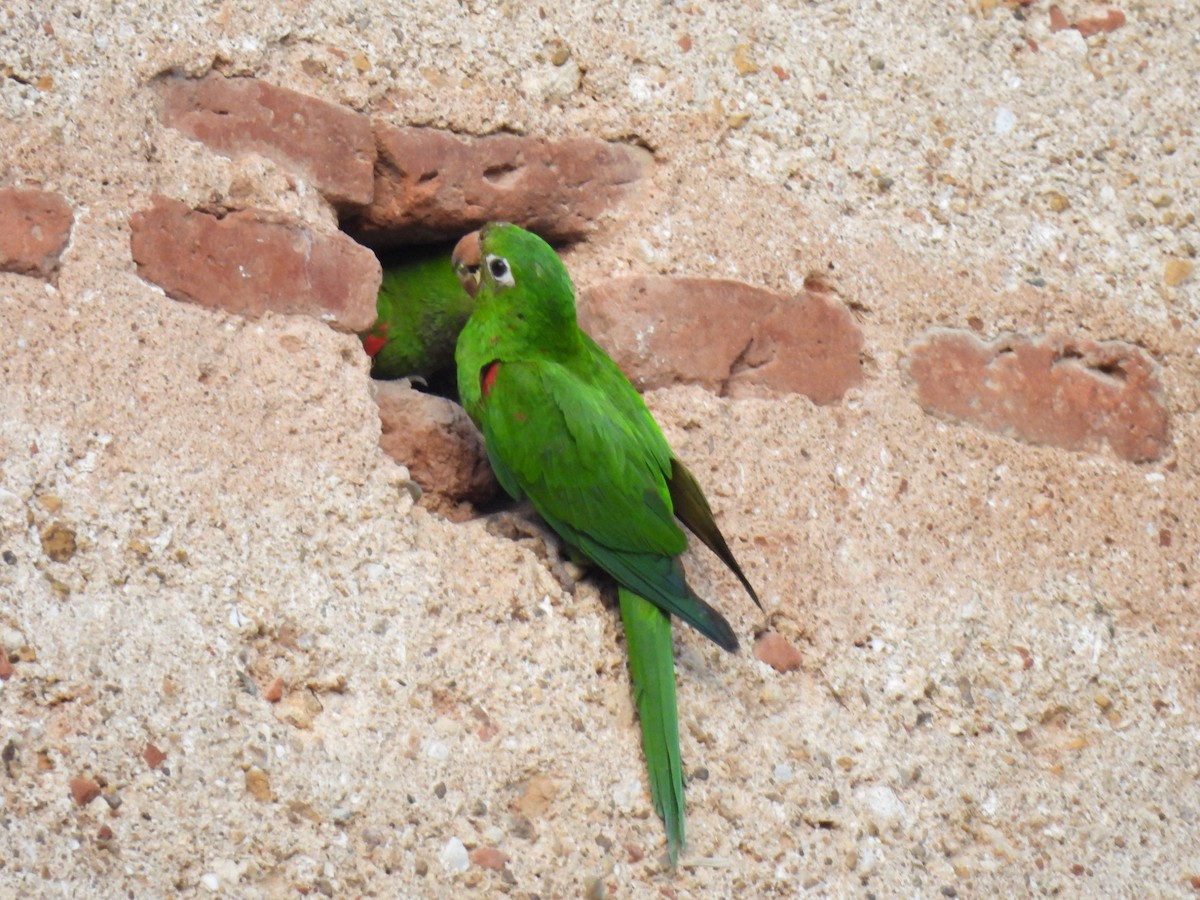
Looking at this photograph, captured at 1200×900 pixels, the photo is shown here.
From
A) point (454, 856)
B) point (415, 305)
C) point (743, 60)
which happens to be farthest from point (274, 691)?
point (743, 60)

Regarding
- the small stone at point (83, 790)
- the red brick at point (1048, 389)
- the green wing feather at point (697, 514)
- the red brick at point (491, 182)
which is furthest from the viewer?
the red brick at point (1048, 389)

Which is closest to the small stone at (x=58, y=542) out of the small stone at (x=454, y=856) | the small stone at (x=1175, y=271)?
the small stone at (x=454, y=856)

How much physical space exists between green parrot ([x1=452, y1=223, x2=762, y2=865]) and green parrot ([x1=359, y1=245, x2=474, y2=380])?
0.21 metres

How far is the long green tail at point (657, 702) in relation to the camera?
161 centimetres

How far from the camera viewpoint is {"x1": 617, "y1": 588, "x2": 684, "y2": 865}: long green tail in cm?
161

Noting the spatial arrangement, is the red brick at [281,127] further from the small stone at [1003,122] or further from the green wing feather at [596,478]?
the small stone at [1003,122]

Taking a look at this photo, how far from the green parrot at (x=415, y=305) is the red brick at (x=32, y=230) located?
625 mm

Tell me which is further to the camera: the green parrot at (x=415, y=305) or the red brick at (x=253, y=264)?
the green parrot at (x=415, y=305)

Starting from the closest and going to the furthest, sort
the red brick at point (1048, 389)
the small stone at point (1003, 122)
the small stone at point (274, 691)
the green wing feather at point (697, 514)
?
the small stone at point (274, 691) → the green wing feather at point (697, 514) → the red brick at point (1048, 389) → the small stone at point (1003, 122)

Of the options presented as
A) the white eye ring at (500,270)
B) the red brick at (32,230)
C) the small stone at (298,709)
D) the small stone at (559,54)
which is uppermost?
the small stone at (559,54)

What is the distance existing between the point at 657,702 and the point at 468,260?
642mm

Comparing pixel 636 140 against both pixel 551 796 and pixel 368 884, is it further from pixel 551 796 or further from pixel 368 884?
pixel 368 884

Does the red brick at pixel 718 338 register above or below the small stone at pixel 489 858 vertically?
above

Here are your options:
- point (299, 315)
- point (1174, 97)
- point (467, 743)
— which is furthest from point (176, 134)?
point (1174, 97)
